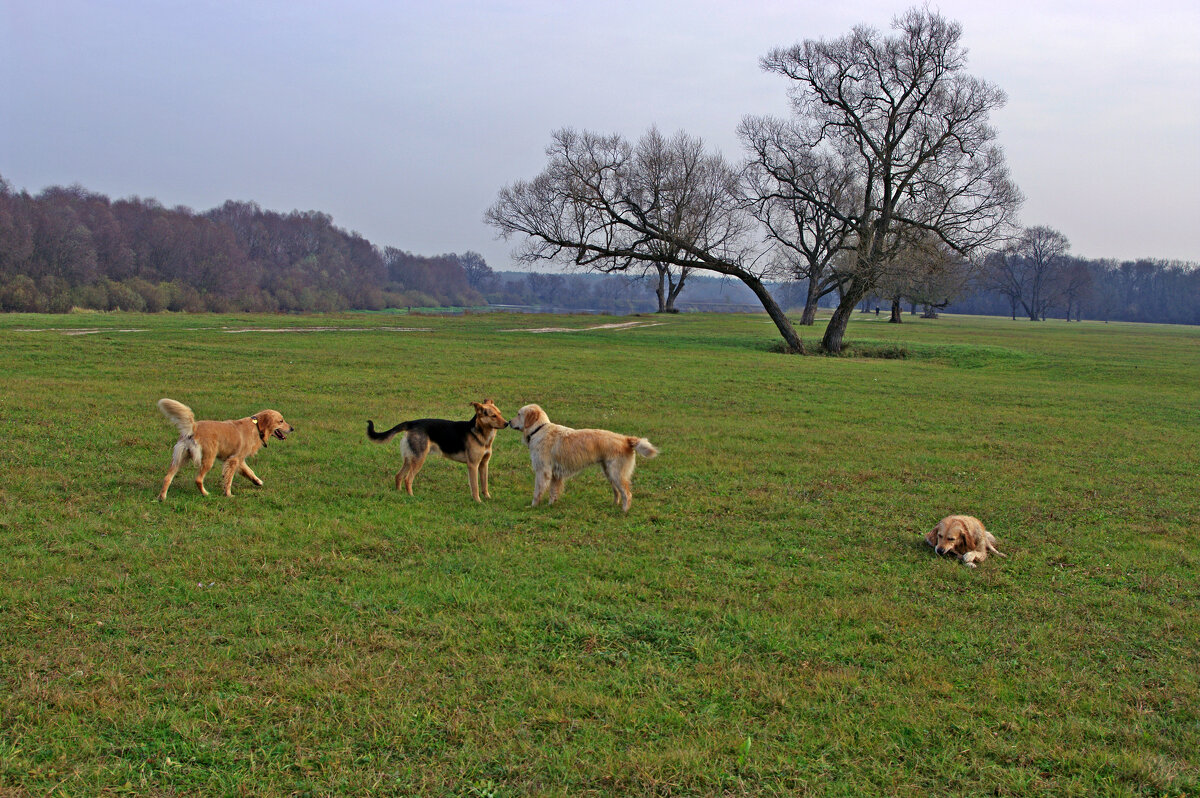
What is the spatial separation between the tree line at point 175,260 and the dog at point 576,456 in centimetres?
6218

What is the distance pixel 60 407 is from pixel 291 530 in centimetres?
918

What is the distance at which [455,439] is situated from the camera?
944 cm

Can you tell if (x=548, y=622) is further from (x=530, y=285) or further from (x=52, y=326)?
(x=530, y=285)

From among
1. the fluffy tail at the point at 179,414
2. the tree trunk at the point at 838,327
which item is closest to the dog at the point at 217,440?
the fluffy tail at the point at 179,414

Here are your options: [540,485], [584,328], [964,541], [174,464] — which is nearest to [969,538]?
[964,541]

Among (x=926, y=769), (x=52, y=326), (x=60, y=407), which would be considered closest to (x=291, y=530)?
(x=926, y=769)

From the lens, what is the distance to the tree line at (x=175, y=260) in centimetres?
6550

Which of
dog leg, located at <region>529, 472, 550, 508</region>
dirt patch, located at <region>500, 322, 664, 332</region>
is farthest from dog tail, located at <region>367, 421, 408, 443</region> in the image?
dirt patch, located at <region>500, 322, 664, 332</region>

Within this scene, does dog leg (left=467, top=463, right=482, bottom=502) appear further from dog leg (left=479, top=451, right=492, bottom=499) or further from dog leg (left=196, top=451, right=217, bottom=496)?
dog leg (left=196, top=451, right=217, bottom=496)

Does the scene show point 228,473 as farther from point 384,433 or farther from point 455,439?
point 455,439

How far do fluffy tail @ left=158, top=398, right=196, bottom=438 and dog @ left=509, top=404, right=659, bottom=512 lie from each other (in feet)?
12.1

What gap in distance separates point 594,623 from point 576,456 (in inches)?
136

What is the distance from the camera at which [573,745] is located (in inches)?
164

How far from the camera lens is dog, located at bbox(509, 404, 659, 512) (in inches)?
356
